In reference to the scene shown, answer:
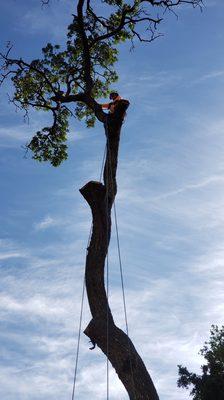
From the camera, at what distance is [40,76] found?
12781 mm

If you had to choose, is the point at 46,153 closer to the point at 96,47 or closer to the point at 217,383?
the point at 96,47

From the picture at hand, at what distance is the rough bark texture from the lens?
22.1 ft

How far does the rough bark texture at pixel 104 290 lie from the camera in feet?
22.1

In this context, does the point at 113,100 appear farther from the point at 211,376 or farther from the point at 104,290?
the point at 211,376

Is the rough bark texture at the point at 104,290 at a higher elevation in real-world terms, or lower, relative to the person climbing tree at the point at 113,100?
lower

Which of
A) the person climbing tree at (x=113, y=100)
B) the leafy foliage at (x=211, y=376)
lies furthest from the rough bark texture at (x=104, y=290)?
the leafy foliage at (x=211, y=376)

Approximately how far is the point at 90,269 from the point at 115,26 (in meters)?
8.11

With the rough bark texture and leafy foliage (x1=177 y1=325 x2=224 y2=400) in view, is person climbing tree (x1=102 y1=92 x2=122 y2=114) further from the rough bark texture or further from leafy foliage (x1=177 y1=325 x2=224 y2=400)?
leafy foliage (x1=177 y1=325 x2=224 y2=400)

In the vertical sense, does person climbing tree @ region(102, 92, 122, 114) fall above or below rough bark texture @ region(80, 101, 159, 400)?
above

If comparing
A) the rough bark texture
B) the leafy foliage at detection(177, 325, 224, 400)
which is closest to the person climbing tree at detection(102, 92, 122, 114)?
the rough bark texture

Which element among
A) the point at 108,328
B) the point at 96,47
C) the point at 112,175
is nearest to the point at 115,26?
the point at 96,47

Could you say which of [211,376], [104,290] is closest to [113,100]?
[104,290]

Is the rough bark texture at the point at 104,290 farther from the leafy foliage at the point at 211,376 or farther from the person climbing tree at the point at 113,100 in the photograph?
the leafy foliage at the point at 211,376

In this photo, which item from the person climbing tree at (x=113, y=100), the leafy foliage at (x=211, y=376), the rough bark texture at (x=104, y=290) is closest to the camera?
the rough bark texture at (x=104, y=290)
